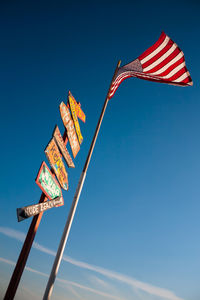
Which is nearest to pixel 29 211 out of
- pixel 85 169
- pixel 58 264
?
pixel 58 264

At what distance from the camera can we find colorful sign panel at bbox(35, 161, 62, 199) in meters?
5.70

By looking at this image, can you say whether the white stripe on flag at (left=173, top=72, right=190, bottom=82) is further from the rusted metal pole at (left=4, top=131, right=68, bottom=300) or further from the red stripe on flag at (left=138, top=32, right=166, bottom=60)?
the rusted metal pole at (left=4, top=131, right=68, bottom=300)

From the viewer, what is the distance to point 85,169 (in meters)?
7.15

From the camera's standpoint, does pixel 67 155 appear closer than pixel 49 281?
No

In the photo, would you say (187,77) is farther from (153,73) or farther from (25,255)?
(25,255)

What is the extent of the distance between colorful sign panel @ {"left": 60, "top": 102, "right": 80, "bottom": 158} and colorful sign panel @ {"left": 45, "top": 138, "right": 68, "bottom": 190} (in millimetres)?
1473

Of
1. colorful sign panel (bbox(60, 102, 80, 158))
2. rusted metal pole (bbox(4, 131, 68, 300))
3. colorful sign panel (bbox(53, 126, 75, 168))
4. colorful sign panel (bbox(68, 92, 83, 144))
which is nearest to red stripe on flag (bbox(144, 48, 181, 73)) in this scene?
colorful sign panel (bbox(68, 92, 83, 144))

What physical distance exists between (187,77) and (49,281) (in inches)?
341

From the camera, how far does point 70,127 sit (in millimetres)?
8562

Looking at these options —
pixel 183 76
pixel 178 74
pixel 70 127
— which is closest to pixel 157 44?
pixel 178 74

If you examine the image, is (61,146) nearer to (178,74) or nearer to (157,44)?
(178,74)

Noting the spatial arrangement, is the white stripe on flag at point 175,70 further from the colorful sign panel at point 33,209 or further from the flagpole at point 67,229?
the colorful sign panel at point 33,209

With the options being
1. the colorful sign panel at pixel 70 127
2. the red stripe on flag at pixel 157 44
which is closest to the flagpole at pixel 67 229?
the colorful sign panel at pixel 70 127

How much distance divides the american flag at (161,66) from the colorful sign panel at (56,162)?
3.86 metres
